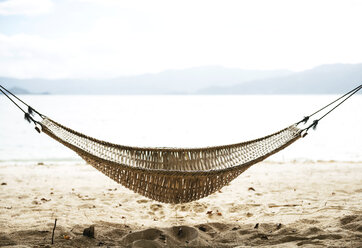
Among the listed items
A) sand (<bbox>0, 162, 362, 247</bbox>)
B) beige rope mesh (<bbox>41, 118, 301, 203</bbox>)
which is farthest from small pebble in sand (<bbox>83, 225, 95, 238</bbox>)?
beige rope mesh (<bbox>41, 118, 301, 203</bbox>)

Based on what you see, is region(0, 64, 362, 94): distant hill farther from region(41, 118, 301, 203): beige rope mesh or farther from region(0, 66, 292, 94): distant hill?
region(41, 118, 301, 203): beige rope mesh

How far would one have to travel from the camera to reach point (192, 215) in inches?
107

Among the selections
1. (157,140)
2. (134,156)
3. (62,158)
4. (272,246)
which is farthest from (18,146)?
(272,246)

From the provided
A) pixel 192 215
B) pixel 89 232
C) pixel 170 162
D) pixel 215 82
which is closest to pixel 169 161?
pixel 170 162

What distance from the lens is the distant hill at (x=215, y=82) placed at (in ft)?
322

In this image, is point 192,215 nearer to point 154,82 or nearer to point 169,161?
point 169,161

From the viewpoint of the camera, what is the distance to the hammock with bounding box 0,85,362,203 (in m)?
2.08

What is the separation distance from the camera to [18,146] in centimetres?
1168

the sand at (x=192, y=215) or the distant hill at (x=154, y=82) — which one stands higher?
the distant hill at (x=154, y=82)

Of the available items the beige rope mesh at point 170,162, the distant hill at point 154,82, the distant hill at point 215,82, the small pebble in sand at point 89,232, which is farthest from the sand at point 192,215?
the distant hill at point 154,82

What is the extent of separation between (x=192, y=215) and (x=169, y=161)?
1.81 feet

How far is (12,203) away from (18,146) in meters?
9.77

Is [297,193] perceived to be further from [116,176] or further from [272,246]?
[116,176]

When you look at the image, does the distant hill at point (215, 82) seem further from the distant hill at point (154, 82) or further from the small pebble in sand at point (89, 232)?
the small pebble in sand at point (89, 232)
